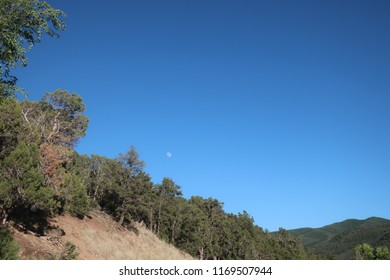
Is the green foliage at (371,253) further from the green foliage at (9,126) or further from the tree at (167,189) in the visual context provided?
the green foliage at (9,126)

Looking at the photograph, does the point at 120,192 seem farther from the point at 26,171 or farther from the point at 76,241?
the point at 26,171

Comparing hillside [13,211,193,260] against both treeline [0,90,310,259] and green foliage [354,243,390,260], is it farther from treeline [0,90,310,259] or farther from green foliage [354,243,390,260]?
green foliage [354,243,390,260]

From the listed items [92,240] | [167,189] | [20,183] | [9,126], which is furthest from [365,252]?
[9,126]

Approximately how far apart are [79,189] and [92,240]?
5.03 m

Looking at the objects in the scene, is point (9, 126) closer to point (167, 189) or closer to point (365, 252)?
point (167, 189)

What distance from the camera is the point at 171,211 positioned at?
66750 mm

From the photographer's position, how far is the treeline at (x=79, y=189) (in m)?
23.0

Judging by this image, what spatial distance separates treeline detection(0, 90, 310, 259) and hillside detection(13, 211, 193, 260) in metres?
1.49

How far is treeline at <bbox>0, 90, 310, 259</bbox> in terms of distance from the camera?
22984 millimetres

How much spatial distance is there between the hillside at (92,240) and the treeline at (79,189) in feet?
4.88

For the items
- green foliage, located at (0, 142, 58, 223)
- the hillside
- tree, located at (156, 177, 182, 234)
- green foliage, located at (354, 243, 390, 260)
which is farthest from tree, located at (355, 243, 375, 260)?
green foliage, located at (0, 142, 58, 223)

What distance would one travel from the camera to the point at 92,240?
31.7 meters

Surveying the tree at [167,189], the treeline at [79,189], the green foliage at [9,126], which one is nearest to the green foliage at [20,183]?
the treeline at [79,189]
